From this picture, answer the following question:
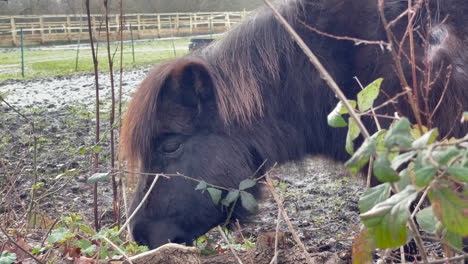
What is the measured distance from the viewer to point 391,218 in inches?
45.8

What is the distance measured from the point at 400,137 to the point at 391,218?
19 cm

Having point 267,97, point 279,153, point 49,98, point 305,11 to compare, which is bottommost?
point 49,98

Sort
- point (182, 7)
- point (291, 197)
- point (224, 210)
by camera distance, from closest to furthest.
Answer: point (224, 210), point (291, 197), point (182, 7)

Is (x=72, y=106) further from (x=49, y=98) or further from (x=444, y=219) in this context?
(x=444, y=219)

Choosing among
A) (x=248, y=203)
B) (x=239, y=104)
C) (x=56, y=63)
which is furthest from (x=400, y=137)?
(x=56, y=63)

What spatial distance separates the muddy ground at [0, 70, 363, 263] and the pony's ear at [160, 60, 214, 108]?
25.2 inches

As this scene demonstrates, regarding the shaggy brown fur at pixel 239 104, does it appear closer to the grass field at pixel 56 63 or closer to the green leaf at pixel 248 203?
the green leaf at pixel 248 203

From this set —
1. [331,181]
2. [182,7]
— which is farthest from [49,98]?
[182,7]

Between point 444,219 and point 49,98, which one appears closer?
point 444,219

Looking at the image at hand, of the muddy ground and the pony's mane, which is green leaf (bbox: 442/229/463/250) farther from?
the pony's mane

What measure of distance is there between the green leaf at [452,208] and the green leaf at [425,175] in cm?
12

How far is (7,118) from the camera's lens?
8.82 m

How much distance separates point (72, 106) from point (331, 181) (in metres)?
6.27

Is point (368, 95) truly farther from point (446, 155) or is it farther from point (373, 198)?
point (446, 155)
